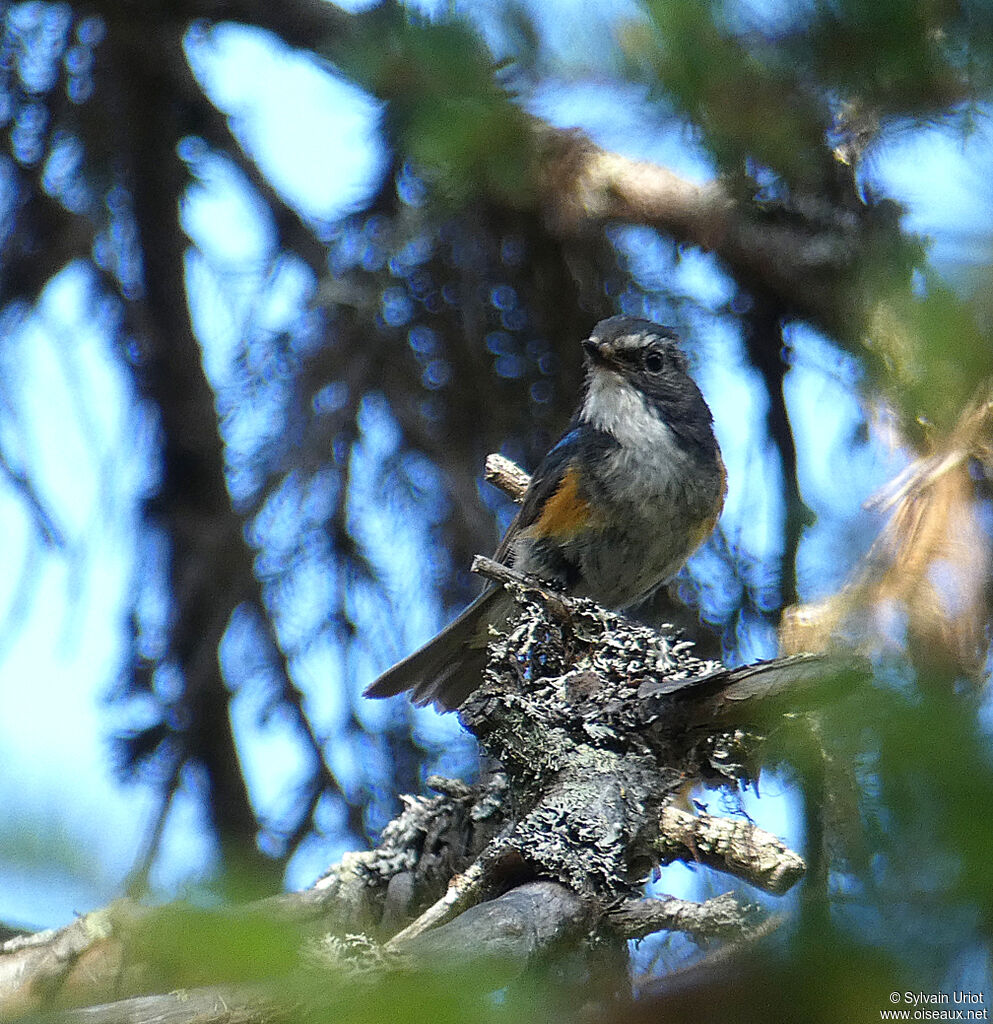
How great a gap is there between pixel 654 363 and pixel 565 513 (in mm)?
657

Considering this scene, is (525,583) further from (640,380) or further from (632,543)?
(640,380)

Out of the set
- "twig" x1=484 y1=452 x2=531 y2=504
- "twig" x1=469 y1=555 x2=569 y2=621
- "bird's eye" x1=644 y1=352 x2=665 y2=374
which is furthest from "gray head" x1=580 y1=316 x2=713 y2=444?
"twig" x1=469 y1=555 x2=569 y2=621

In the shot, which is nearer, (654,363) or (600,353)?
(600,353)

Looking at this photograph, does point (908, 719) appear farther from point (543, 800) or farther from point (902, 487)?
point (543, 800)

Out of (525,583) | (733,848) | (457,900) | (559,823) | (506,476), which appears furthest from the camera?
(506,476)

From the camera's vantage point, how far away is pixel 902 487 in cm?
202

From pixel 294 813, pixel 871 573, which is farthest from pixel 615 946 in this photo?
pixel 294 813

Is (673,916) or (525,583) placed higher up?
(525,583)

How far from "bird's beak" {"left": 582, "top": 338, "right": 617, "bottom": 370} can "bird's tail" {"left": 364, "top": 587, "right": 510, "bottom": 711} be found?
32.9 inches

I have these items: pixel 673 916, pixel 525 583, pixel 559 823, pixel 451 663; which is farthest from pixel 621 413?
pixel 673 916

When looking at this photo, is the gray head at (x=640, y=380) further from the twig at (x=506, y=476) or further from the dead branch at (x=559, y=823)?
the dead branch at (x=559, y=823)

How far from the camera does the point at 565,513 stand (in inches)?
160

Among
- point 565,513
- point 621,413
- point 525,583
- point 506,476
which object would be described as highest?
point 621,413

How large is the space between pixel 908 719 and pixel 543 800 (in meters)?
1.72
